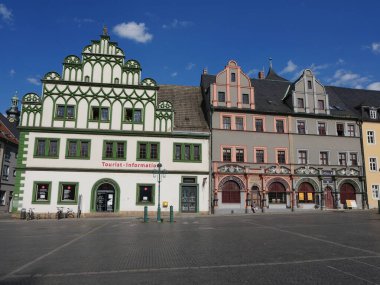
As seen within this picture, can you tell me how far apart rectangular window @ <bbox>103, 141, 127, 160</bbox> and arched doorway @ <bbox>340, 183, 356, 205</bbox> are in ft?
87.7

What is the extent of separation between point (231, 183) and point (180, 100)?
493 inches

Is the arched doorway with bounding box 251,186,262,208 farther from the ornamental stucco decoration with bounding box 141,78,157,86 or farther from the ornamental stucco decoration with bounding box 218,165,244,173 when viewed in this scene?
the ornamental stucco decoration with bounding box 141,78,157,86

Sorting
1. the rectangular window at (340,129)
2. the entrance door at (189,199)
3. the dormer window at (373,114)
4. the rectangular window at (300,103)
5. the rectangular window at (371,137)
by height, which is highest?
the rectangular window at (300,103)

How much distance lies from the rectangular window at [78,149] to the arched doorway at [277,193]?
823 inches

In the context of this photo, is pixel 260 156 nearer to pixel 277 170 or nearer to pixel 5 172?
pixel 277 170

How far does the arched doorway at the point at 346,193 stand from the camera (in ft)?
126

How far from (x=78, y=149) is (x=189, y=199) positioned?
12.6m

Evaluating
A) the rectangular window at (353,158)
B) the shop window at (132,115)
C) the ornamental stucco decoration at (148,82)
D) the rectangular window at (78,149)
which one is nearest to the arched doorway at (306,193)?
the rectangular window at (353,158)

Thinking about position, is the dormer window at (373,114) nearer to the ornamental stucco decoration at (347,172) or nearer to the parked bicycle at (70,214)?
the ornamental stucco decoration at (347,172)

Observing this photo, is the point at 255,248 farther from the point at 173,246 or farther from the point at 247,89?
the point at 247,89

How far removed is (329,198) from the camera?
38125mm

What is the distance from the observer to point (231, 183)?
35375mm

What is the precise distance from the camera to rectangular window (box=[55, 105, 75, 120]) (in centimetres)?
3219

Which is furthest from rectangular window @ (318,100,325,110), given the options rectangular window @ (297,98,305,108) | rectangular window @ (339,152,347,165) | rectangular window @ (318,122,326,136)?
rectangular window @ (339,152,347,165)
